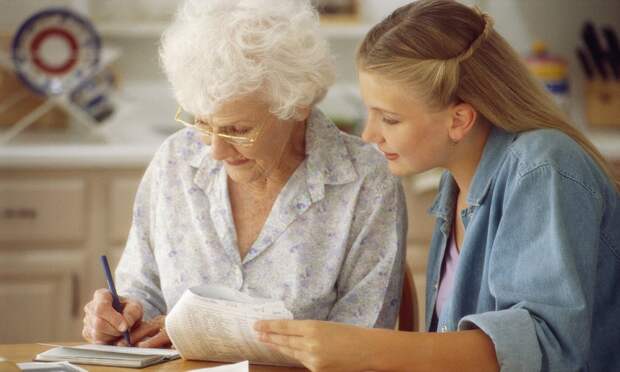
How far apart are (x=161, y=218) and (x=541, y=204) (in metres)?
0.82

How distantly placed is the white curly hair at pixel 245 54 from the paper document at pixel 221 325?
387 mm

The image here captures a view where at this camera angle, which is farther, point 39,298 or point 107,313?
point 39,298

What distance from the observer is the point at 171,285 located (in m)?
1.89

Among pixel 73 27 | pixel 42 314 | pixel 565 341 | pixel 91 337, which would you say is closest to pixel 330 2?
pixel 73 27

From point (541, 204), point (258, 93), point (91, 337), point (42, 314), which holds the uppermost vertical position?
point (258, 93)

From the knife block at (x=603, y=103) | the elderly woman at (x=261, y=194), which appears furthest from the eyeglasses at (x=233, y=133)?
the knife block at (x=603, y=103)

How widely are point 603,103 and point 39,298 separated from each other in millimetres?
2288

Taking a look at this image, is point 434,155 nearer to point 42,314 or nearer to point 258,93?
point 258,93

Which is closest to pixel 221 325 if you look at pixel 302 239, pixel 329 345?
pixel 329 345

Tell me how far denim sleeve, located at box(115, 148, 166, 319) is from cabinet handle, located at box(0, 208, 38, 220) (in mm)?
1387

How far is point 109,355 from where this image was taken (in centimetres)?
162

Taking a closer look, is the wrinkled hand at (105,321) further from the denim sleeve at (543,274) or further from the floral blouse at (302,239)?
the denim sleeve at (543,274)

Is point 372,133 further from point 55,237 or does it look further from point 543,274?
point 55,237

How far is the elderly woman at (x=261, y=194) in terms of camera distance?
5.78 feet
